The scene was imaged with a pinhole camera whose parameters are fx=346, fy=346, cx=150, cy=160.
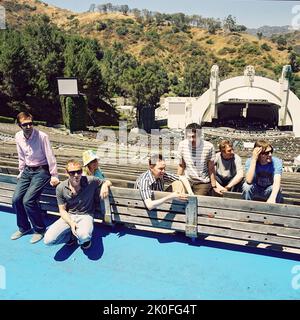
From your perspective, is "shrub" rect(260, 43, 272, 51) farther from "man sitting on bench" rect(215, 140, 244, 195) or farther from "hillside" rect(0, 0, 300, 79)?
"man sitting on bench" rect(215, 140, 244, 195)

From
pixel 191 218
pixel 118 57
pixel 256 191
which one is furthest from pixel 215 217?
pixel 118 57

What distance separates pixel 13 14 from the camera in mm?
137250

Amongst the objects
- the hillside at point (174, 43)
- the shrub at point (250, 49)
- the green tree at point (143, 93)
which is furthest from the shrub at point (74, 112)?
the shrub at point (250, 49)

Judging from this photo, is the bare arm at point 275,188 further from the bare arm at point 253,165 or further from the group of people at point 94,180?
the bare arm at point 253,165

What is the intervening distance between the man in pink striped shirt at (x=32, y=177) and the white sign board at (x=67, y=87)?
40663mm

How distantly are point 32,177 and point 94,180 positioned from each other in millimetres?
1194

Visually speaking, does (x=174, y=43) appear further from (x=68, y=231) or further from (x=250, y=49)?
(x=68, y=231)

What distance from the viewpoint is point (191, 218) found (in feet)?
17.7

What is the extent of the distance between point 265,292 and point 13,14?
15570cm

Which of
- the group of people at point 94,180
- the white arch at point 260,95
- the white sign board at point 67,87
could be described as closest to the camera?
the group of people at point 94,180

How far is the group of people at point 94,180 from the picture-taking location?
543cm

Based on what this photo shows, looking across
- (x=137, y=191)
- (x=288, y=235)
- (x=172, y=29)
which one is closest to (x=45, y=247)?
(x=137, y=191)

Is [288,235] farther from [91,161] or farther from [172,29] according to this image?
[172,29]
